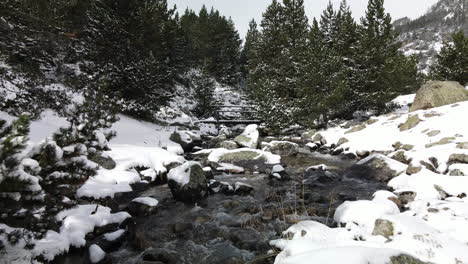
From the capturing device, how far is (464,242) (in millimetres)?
4148

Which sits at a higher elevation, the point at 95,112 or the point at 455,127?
the point at 95,112

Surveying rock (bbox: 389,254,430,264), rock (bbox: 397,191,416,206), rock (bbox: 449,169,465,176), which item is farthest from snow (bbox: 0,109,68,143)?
rock (bbox: 449,169,465,176)

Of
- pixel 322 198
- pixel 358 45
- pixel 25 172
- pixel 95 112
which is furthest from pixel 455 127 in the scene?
pixel 25 172

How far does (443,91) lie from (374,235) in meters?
18.1

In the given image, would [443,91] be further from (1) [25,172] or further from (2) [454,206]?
(1) [25,172]

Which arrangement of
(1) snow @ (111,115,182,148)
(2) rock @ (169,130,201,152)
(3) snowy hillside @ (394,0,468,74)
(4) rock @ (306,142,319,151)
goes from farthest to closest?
(3) snowy hillside @ (394,0,468,74) → (4) rock @ (306,142,319,151) → (2) rock @ (169,130,201,152) → (1) snow @ (111,115,182,148)

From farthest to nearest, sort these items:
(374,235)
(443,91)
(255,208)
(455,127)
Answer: (443,91)
(455,127)
(255,208)
(374,235)

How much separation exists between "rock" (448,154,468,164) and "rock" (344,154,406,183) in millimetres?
1462

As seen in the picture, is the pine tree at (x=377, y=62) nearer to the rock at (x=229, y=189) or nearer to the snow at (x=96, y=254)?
the rock at (x=229, y=189)

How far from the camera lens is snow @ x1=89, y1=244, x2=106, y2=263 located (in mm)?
4906

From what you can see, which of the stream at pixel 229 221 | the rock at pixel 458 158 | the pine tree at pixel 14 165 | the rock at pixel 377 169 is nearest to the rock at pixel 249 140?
the stream at pixel 229 221

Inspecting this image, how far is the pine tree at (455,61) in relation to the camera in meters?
23.3

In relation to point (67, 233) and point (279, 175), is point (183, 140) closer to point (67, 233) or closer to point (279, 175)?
point (279, 175)

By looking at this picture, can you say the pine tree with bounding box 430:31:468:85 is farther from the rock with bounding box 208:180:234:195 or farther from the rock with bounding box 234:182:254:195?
the rock with bounding box 208:180:234:195
